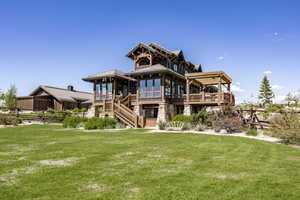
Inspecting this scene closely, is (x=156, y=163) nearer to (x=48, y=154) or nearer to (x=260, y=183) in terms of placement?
(x=260, y=183)

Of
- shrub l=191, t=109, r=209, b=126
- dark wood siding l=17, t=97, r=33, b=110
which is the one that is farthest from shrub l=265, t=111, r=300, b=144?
dark wood siding l=17, t=97, r=33, b=110

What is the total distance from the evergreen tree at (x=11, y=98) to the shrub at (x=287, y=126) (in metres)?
45.8

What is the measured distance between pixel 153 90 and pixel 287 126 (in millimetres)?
15056

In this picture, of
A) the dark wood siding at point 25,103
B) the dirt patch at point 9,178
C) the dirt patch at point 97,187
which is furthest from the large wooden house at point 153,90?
the dark wood siding at point 25,103

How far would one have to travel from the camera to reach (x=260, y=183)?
168 inches

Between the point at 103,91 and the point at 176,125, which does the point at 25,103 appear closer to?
the point at 103,91

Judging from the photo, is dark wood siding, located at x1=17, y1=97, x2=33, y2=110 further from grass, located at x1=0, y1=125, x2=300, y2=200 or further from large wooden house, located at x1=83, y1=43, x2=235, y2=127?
grass, located at x1=0, y1=125, x2=300, y2=200

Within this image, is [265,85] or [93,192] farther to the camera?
[265,85]

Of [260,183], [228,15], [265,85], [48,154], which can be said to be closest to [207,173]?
[260,183]

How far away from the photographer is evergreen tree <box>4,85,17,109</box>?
39062 mm

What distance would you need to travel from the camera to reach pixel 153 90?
23.4 m

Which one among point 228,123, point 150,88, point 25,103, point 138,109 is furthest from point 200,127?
point 25,103

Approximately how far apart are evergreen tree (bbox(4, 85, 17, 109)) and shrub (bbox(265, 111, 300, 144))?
4580 cm

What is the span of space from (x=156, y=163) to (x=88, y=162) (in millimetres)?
2176
